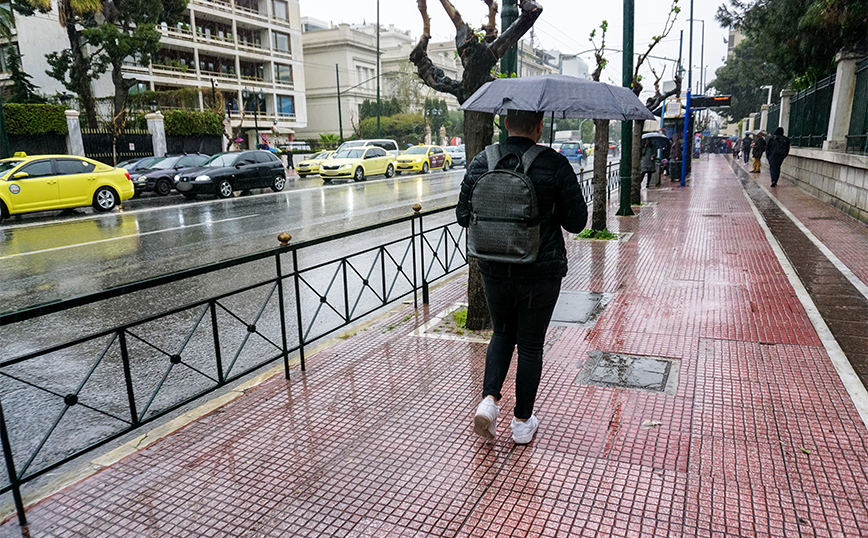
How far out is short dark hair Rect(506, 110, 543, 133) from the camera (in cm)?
329

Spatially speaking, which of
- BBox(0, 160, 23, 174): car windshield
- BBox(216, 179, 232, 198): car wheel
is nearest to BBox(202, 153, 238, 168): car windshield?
BBox(216, 179, 232, 198): car wheel

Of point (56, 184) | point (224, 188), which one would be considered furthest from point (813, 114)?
point (56, 184)

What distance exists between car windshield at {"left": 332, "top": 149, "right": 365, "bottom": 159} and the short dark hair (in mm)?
26455

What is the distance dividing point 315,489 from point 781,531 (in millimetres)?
2279

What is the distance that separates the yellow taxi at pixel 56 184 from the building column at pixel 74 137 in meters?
10.6

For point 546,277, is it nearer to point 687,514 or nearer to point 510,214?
point 510,214

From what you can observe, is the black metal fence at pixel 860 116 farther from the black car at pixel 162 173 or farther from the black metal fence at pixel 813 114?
the black car at pixel 162 173

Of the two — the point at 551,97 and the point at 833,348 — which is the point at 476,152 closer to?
the point at 551,97

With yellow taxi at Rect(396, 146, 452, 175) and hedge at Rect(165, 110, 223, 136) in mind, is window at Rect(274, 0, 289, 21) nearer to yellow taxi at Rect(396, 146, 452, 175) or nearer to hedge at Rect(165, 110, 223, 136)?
hedge at Rect(165, 110, 223, 136)

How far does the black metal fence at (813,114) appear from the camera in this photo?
15742 mm

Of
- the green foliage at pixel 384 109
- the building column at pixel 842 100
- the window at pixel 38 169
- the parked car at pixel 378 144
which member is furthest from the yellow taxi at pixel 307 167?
the green foliage at pixel 384 109

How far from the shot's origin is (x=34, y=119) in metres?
25.9

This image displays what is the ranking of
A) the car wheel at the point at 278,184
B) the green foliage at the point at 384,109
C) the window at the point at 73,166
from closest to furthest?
the window at the point at 73,166 → the car wheel at the point at 278,184 → the green foliage at the point at 384,109

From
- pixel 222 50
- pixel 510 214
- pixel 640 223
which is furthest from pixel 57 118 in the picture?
pixel 510 214
